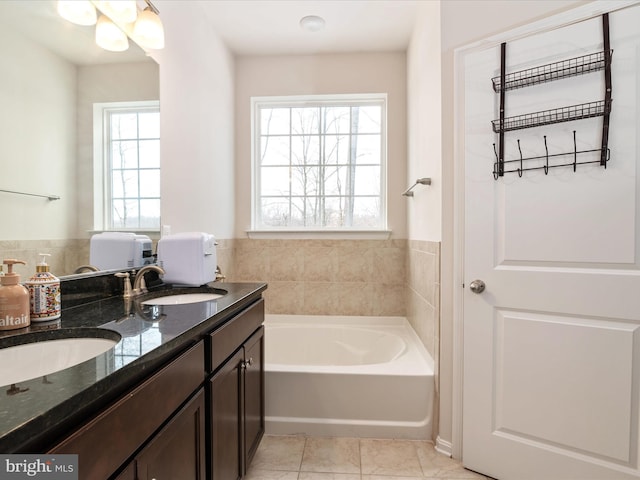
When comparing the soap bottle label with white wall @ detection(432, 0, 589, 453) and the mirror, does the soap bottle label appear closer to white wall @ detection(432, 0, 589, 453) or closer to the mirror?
the mirror

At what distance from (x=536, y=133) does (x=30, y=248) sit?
6.53 ft

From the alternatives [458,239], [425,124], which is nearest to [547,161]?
[458,239]

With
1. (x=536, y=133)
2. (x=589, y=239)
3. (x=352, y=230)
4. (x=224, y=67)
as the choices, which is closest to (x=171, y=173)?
(x=224, y=67)

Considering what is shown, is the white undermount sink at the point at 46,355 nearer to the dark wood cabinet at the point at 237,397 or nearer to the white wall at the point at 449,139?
the dark wood cabinet at the point at 237,397

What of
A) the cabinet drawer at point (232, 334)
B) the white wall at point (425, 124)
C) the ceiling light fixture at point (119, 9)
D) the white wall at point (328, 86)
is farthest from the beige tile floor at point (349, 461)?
the ceiling light fixture at point (119, 9)

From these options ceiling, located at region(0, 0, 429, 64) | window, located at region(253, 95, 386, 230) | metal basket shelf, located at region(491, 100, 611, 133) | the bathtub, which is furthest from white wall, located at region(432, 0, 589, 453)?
window, located at region(253, 95, 386, 230)

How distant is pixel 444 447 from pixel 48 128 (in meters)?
2.22

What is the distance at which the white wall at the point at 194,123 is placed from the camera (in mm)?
1846

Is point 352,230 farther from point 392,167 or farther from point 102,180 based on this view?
point 102,180

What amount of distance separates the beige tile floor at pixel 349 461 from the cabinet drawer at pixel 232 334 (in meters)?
0.73

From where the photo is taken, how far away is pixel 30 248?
1072 mm

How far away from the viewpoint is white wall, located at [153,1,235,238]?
6.06 ft

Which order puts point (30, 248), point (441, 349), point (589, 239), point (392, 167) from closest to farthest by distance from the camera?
point (30, 248)
point (589, 239)
point (441, 349)
point (392, 167)

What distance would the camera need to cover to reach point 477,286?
61.9 inches
